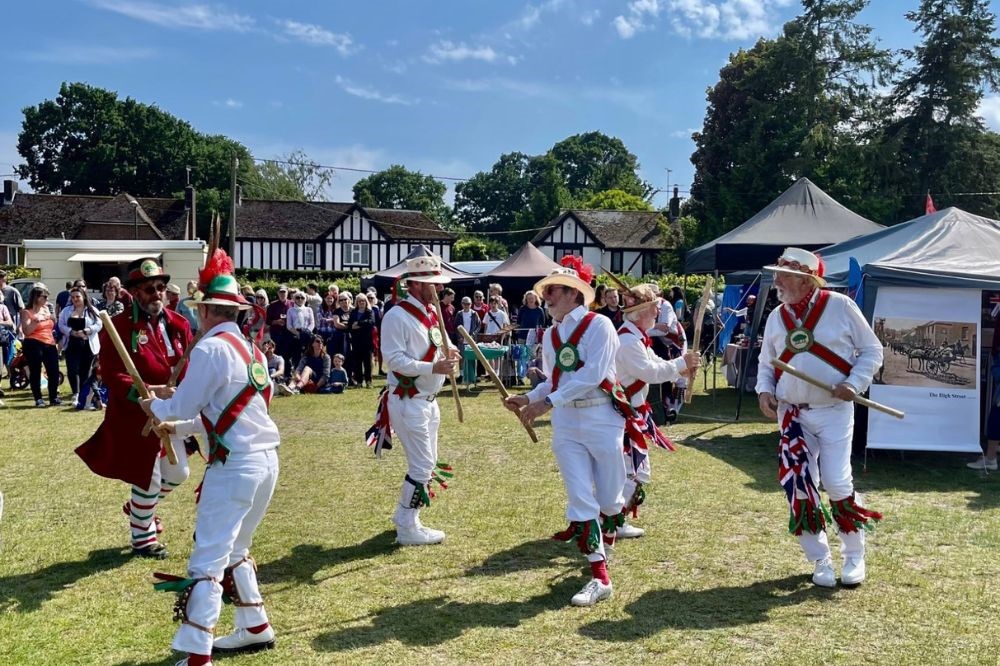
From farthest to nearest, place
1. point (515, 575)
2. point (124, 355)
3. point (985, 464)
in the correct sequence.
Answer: point (985, 464) < point (515, 575) < point (124, 355)

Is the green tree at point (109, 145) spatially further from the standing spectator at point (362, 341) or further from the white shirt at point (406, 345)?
the white shirt at point (406, 345)

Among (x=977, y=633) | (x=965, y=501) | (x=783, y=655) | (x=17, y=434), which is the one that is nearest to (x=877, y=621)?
(x=977, y=633)

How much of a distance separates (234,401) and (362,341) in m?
11.9

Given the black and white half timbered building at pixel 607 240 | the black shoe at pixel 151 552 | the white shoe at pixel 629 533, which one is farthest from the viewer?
the black and white half timbered building at pixel 607 240

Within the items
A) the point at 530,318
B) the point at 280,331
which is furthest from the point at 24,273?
the point at 530,318

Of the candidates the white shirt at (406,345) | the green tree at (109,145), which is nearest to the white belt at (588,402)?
the white shirt at (406,345)

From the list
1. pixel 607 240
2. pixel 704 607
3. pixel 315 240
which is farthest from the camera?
pixel 607 240

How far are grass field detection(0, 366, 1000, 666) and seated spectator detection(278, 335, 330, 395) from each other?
6.20 m

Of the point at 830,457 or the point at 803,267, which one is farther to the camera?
the point at 803,267

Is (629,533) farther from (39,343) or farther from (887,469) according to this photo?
(39,343)

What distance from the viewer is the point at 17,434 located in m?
10.5

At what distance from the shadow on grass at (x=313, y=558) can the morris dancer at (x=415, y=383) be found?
0.55 ft

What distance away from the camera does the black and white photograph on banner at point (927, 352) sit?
29.8ft

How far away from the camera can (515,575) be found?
5504mm
